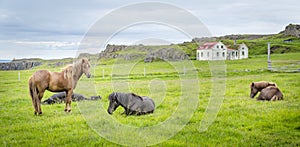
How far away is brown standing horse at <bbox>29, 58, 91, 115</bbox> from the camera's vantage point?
845cm

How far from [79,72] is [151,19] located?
119 inches

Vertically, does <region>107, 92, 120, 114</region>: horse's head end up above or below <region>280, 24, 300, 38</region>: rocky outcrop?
below

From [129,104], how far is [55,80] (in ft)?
7.90

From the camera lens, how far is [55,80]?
8656mm

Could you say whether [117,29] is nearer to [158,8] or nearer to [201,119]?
[158,8]

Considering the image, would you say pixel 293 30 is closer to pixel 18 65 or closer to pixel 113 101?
pixel 18 65

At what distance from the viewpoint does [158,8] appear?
8.14 meters

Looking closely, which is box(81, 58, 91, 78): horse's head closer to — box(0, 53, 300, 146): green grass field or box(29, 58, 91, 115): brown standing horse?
box(29, 58, 91, 115): brown standing horse

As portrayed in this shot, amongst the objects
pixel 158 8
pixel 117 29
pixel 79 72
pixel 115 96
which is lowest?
pixel 115 96

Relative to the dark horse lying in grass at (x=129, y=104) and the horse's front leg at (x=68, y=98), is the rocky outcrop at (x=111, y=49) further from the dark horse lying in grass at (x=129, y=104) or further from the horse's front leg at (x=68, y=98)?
the horse's front leg at (x=68, y=98)

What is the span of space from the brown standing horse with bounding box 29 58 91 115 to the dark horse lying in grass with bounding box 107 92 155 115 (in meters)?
1.24

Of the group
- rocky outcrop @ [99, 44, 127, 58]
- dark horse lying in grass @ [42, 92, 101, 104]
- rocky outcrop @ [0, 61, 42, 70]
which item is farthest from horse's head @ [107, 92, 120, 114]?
rocky outcrop @ [0, 61, 42, 70]

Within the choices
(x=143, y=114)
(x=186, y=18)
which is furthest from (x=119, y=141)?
(x=186, y=18)

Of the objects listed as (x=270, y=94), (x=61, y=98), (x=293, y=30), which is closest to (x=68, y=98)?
(x=61, y=98)
